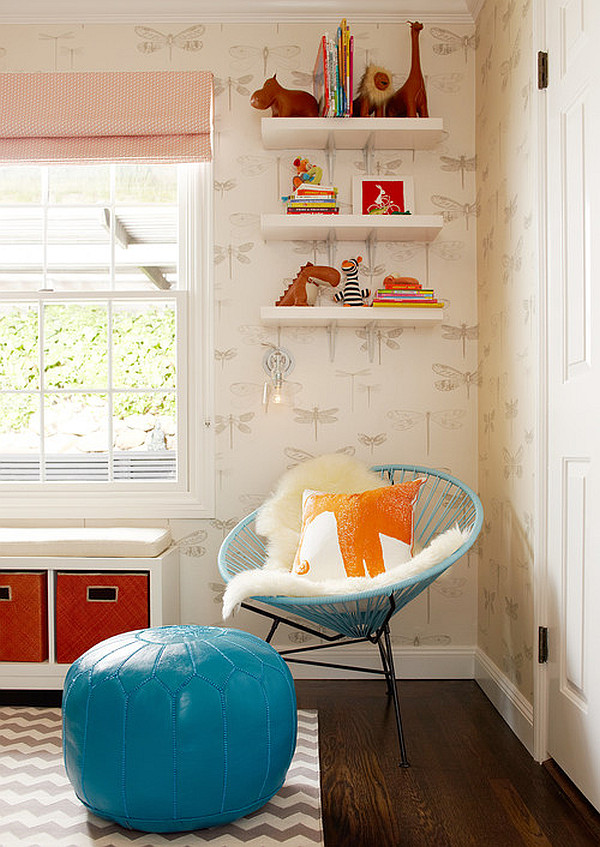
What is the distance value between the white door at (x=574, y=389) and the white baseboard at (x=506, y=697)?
0.16 meters

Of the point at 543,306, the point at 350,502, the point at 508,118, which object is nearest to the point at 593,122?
the point at 543,306

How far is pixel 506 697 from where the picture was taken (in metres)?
2.75

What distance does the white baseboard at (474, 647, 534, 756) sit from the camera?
98.3 inches

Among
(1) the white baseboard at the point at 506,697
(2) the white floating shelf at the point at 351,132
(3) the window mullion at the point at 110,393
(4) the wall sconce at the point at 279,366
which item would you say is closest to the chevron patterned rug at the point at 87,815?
(1) the white baseboard at the point at 506,697

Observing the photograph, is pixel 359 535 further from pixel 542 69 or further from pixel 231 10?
pixel 231 10

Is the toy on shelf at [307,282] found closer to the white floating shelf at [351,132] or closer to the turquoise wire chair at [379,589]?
the white floating shelf at [351,132]

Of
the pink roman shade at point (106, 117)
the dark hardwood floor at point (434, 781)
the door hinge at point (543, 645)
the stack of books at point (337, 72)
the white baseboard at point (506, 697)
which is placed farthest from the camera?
the pink roman shade at point (106, 117)

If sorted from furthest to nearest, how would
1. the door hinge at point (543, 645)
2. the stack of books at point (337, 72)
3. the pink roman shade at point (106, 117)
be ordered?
the pink roman shade at point (106, 117), the stack of books at point (337, 72), the door hinge at point (543, 645)

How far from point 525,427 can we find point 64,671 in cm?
183

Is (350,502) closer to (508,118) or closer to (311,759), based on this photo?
(311,759)

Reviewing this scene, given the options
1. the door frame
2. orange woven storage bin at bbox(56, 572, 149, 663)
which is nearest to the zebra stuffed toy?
the door frame

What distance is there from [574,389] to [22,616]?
2059 millimetres

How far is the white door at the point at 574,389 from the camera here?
6.61ft

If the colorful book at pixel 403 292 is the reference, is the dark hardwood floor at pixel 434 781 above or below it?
below
